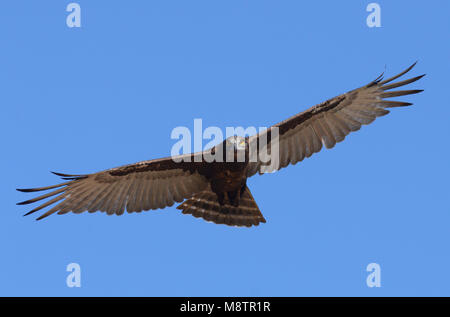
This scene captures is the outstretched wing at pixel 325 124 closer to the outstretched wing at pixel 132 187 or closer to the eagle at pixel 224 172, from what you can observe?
the eagle at pixel 224 172

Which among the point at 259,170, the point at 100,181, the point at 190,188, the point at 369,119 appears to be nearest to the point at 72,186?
the point at 100,181

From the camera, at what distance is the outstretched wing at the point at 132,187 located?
494 inches

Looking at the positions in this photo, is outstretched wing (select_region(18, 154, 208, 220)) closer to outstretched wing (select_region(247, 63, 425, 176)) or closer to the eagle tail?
Answer: the eagle tail

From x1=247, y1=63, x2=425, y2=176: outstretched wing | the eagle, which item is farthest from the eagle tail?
x1=247, y1=63, x2=425, y2=176: outstretched wing

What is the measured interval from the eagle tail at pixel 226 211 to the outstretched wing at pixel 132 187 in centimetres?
25

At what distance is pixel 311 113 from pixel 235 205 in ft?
6.65

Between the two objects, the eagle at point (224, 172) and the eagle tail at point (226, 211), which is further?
the eagle tail at point (226, 211)

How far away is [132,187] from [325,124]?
330cm

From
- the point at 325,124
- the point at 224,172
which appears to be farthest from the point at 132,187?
the point at 325,124

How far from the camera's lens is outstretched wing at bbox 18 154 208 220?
12539mm

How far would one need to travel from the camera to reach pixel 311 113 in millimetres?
12359

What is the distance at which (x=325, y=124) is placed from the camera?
12.4m

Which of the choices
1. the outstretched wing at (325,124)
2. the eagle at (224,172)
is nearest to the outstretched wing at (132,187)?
the eagle at (224,172)
